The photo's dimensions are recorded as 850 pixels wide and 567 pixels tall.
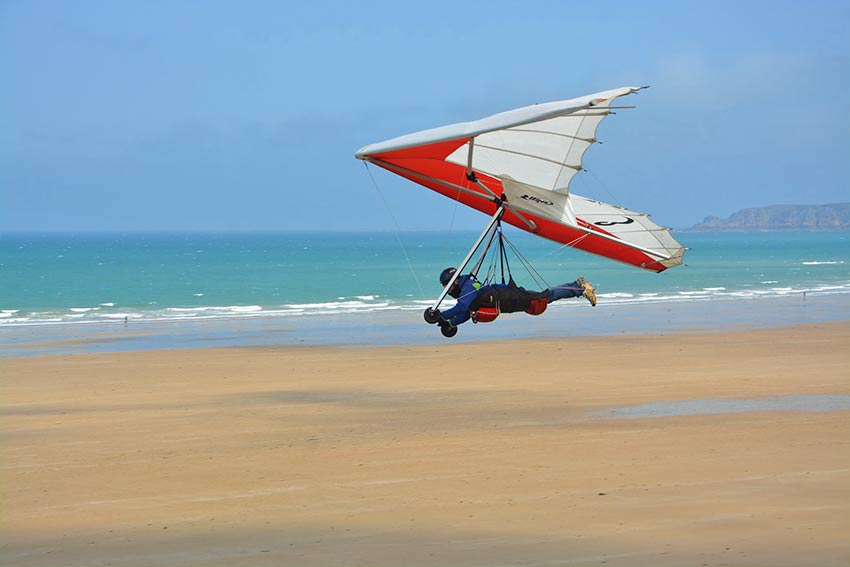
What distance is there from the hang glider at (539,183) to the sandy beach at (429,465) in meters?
1.76

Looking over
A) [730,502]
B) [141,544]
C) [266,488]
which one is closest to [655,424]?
[730,502]

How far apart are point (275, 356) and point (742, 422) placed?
28.9 feet

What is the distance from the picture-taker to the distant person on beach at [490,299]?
10.3 m

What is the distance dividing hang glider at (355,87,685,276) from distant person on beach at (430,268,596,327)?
2.11 feet

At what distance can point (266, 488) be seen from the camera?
29.5 ft

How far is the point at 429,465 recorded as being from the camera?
31.6 feet

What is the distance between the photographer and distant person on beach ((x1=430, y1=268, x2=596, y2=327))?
10312mm

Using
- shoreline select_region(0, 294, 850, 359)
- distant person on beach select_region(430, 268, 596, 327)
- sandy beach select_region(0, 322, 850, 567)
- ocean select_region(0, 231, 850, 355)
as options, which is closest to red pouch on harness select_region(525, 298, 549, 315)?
distant person on beach select_region(430, 268, 596, 327)

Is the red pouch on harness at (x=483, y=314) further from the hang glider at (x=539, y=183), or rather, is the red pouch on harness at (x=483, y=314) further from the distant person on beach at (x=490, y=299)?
the hang glider at (x=539, y=183)

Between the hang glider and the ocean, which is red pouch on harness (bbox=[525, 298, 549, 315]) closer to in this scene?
the hang glider

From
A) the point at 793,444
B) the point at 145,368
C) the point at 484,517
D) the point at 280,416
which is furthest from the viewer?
the point at 145,368

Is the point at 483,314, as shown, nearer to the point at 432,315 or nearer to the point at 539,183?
the point at 432,315

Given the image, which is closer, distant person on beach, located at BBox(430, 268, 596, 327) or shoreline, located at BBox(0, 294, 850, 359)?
distant person on beach, located at BBox(430, 268, 596, 327)

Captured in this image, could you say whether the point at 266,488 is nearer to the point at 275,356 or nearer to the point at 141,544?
the point at 141,544
